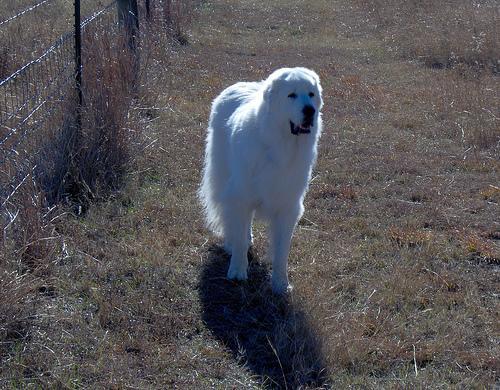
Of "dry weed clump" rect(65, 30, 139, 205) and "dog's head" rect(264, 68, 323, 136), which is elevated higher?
"dog's head" rect(264, 68, 323, 136)

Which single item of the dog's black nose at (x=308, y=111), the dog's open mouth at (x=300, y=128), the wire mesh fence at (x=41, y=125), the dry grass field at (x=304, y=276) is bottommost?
the dry grass field at (x=304, y=276)

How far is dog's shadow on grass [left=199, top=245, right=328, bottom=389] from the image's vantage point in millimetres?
4281

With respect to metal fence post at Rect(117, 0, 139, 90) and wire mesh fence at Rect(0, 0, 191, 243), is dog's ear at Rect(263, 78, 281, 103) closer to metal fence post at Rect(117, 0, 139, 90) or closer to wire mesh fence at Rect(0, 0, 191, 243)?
wire mesh fence at Rect(0, 0, 191, 243)

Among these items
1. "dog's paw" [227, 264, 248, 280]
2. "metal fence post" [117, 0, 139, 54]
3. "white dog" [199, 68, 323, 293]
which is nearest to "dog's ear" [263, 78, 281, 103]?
"white dog" [199, 68, 323, 293]

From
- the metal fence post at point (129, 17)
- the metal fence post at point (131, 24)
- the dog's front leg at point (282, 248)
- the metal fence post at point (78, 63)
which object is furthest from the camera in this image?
the metal fence post at point (129, 17)

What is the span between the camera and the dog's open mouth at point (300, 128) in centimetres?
500

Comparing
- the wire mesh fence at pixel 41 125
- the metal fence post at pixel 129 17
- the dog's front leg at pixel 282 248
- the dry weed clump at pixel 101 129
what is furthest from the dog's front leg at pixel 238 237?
the metal fence post at pixel 129 17

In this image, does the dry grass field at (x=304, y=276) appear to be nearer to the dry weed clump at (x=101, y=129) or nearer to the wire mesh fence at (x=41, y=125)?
the dry weed clump at (x=101, y=129)

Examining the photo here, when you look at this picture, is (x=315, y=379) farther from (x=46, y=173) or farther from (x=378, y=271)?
(x=46, y=173)

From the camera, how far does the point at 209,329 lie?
185 inches

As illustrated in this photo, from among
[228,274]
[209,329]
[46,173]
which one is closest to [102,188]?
[46,173]

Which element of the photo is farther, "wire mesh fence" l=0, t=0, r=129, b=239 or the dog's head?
"wire mesh fence" l=0, t=0, r=129, b=239

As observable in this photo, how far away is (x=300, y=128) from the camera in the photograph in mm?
5012

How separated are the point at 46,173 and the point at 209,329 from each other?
2.18 m
